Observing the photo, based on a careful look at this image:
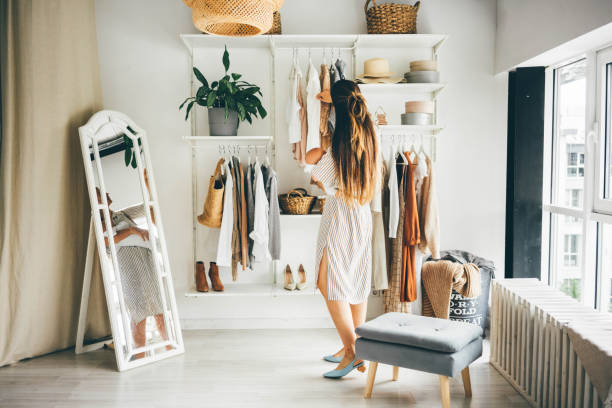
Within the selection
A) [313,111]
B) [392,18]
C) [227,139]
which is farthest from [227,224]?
[392,18]

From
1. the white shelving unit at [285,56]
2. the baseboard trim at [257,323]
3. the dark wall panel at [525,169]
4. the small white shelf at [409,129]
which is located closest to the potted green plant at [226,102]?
the white shelving unit at [285,56]

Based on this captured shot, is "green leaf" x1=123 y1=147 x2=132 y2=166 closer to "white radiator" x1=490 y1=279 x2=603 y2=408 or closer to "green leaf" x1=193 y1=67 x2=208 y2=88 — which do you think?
"green leaf" x1=193 y1=67 x2=208 y2=88

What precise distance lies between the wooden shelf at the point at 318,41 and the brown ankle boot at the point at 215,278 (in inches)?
66.0

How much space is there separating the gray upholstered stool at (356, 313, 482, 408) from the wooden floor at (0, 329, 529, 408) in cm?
19

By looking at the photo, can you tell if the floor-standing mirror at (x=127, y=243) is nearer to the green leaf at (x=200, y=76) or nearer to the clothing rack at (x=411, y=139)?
the green leaf at (x=200, y=76)

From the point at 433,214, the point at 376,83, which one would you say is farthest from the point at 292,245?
the point at 376,83

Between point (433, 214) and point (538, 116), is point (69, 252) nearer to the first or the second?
point (433, 214)

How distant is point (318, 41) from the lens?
3691 mm

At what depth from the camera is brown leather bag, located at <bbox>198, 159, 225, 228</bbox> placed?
3.48 m

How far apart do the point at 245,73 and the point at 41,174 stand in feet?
5.40

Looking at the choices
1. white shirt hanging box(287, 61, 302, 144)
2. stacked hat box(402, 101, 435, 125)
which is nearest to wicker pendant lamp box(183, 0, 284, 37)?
white shirt hanging box(287, 61, 302, 144)

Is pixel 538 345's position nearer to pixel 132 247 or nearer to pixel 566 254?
pixel 566 254

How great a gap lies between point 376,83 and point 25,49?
93.5 inches

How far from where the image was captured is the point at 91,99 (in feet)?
11.6
